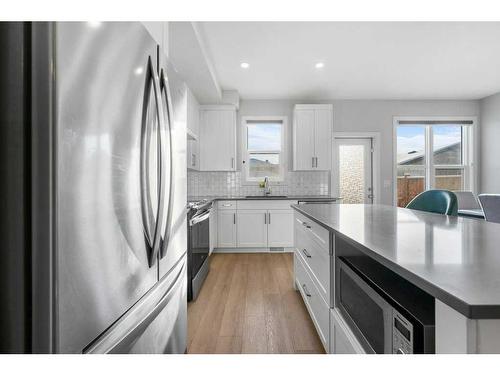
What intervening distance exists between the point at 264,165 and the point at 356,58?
2292 mm

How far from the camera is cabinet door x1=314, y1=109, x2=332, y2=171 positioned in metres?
4.56

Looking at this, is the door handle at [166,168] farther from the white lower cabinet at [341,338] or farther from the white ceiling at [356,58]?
the white ceiling at [356,58]

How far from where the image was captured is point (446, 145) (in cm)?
511

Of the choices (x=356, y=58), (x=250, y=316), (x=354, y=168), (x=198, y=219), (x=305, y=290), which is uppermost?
(x=356, y=58)

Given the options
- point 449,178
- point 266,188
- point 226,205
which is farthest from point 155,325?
point 449,178

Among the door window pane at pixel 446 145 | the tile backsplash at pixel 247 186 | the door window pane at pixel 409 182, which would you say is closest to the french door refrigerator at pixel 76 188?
the tile backsplash at pixel 247 186

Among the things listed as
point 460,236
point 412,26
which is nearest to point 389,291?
point 460,236

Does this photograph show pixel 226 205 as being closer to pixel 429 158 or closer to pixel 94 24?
pixel 94 24

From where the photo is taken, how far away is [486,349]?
50 cm

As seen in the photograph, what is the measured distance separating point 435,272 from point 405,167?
514 centimetres

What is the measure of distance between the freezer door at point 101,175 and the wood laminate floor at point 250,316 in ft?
3.74

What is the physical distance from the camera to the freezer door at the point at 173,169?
42.2 inches

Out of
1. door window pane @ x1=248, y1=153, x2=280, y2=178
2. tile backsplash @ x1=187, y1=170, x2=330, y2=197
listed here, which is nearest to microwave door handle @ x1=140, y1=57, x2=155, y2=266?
tile backsplash @ x1=187, y1=170, x2=330, y2=197
